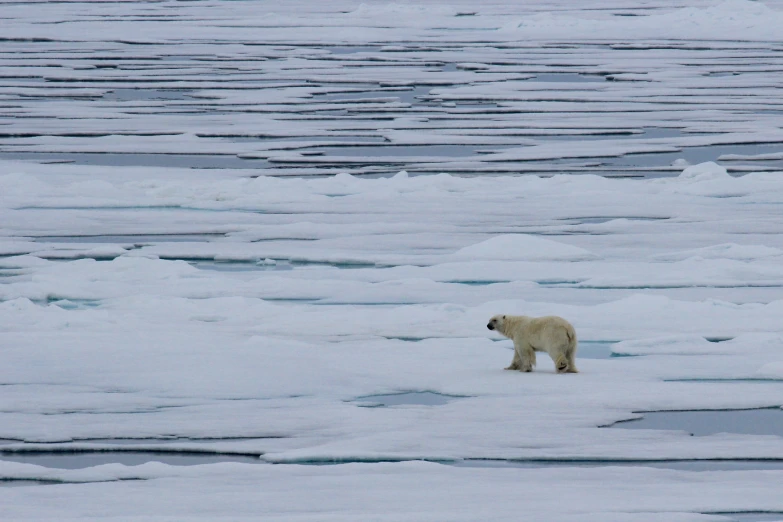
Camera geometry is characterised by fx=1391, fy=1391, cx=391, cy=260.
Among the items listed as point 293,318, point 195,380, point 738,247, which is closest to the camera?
point 195,380

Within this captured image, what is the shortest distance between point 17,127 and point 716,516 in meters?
10.7

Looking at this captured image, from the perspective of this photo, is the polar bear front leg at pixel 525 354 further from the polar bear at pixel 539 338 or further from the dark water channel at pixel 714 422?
the dark water channel at pixel 714 422

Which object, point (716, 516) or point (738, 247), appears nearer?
point (716, 516)

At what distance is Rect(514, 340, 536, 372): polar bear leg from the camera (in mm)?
4715

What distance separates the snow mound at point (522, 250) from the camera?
22.7 ft

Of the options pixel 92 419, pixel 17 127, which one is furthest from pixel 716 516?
pixel 17 127

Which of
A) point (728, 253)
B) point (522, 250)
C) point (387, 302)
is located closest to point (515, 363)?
point (387, 302)

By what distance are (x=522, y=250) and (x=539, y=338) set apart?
2382 mm

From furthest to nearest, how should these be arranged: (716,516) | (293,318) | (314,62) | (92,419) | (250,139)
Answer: (314,62)
(250,139)
(293,318)
(92,419)
(716,516)

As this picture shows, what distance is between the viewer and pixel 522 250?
7004 mm

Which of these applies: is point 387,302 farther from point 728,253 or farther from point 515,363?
point 728,253

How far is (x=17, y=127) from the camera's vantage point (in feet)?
42.2

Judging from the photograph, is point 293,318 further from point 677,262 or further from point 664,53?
point 664,53

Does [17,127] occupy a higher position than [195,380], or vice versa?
[17,127]
